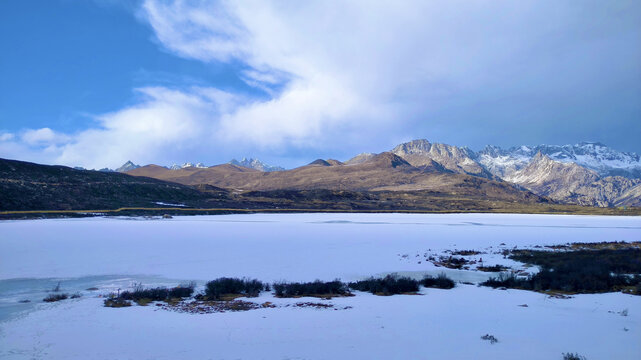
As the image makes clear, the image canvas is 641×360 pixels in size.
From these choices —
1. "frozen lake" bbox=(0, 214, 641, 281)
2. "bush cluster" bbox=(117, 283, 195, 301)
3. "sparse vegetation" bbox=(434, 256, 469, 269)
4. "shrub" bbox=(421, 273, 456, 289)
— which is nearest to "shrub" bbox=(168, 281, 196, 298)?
"bush cluster" bbox=(117, 283, 195, 301)

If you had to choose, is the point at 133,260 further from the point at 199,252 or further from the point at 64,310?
the point at 64,310

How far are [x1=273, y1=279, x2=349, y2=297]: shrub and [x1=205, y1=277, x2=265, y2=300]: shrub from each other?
0.63m

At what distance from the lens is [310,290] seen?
12.1m

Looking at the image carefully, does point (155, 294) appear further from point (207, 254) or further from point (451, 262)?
point (451, 262)

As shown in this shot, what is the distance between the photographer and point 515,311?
975cm

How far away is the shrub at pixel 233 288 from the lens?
1180 cm

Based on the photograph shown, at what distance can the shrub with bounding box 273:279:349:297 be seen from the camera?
11.8 m

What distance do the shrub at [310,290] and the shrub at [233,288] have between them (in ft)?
2.07

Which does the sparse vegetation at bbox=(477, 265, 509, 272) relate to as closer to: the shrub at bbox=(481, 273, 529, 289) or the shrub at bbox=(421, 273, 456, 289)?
the shrub at bbox=(481, 273, 529, 289)

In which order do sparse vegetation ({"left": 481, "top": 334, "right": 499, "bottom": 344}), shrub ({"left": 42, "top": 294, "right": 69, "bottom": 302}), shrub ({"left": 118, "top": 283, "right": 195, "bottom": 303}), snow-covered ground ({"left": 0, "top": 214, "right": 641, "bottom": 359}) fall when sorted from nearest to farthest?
snow-covered ground ({"left": 0, "top": 214, "right": 641, "bottom": 359}), sparse vegetation ({"left": 481, "top": 334, "right": 499, "bottom": 344}), shrub ({"left": 42, "top": 294, "right": 69, "bottom": 302}), shrub ({"left": 118, "top": 283, "right": 195, "bottom": 303})

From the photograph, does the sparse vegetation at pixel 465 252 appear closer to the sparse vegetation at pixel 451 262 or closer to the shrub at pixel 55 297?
the sparse vegetation at pixel 451 262

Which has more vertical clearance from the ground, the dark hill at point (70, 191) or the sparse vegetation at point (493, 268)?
the dark hill at point (70, 191)

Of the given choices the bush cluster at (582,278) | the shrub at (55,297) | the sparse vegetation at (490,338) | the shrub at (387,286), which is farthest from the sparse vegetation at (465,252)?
the shrub at (55,297)

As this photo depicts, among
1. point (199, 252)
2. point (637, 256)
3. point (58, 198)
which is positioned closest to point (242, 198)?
point (58, 198)
